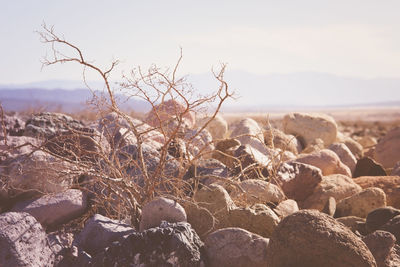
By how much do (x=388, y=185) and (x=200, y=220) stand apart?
355 centimetres

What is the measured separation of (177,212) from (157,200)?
210 millimetres

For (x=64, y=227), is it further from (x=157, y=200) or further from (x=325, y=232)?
(x=325, y=232)

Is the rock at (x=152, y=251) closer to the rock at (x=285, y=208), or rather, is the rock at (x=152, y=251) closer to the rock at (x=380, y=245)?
the rock at (x=380, y=245)

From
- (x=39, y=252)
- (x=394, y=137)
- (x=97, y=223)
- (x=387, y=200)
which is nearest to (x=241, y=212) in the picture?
(x=97, y=223)

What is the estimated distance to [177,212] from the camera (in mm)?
4383

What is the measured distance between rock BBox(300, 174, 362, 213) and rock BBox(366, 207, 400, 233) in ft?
4.43

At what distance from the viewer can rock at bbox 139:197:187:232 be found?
4.35 metres

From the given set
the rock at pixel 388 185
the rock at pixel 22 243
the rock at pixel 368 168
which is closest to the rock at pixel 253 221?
the rock at pixel 22 243

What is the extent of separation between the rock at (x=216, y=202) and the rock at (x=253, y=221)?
8 centimetres

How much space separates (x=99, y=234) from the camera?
435 centimetres

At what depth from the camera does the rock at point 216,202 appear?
474 cm

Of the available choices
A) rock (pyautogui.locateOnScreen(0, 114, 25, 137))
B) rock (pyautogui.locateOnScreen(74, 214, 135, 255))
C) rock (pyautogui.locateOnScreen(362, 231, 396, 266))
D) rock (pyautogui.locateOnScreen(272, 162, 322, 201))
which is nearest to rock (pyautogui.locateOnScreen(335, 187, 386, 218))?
rock (pyautogui.locateOnScreen(272, 162, 322, 201))

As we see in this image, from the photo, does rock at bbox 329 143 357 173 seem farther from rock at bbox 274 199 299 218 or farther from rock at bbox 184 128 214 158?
rock at bbox 274 199 299 218

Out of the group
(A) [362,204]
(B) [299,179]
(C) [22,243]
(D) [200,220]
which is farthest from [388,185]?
(C) [22,243]
